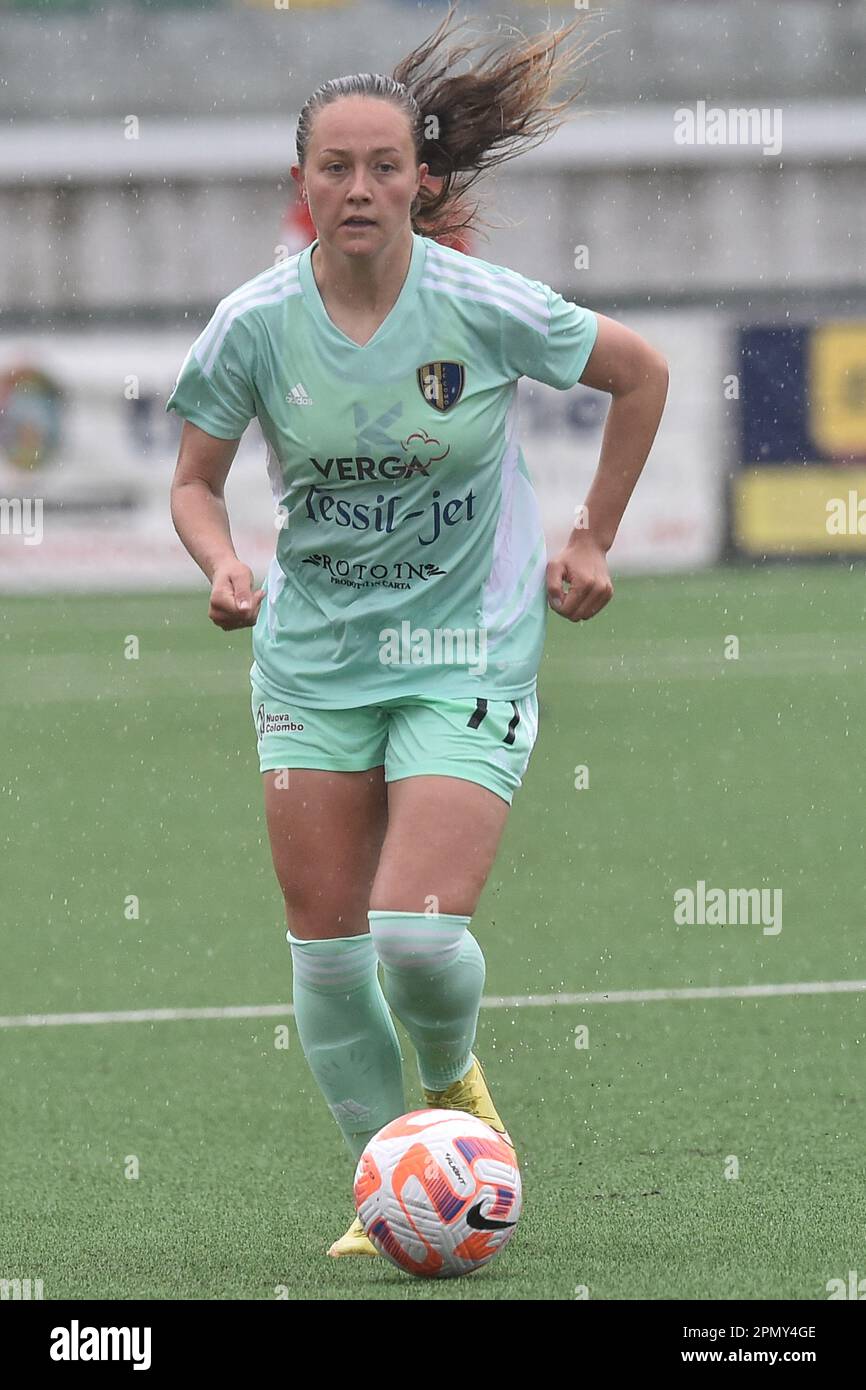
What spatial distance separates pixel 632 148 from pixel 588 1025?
2329cm

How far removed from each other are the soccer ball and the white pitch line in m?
2.58

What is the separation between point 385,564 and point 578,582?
43 centimetres

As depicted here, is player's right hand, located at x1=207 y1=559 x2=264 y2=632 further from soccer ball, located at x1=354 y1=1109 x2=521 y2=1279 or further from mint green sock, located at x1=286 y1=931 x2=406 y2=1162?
soccer ball, located at x1=354 y1=1109 x2=521 y2=1279

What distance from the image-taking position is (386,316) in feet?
15.6

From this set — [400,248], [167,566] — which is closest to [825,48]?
[167,566]

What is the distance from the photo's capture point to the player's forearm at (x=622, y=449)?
5.04 metres

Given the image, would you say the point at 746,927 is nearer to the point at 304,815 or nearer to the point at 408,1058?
the point at 408,1058

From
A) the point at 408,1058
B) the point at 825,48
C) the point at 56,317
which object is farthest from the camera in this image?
the point at 825,48

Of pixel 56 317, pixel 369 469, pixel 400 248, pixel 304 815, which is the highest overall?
pixel 56 317

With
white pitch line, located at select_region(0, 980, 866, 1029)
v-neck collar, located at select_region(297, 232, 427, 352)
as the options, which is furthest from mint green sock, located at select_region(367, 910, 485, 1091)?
white pitch line, located at select_region(0, 980, 866, 1029)

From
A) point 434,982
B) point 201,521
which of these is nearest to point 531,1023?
point 434,982

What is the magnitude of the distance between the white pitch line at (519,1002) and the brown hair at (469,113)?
2.81 meters

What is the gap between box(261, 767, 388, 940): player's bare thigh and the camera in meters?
4.82

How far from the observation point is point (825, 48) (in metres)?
35.2
